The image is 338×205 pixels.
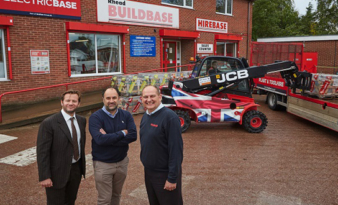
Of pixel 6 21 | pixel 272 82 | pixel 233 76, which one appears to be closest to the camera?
pixel 233 76

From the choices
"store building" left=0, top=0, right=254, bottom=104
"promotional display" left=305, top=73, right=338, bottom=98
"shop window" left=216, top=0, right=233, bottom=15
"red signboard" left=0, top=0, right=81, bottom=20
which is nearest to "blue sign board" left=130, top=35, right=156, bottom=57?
"store building" left=0, top=0, right=254, bottom=104

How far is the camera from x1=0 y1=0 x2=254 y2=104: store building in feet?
33.5

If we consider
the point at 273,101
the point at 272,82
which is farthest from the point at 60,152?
the point at 273,101

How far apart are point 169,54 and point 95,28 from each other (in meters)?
5.68

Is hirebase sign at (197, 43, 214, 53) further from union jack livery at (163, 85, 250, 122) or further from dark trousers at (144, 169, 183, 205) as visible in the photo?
dark trousers at (144, 169, 183, 205)

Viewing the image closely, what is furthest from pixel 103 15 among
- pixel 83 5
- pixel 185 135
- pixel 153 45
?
pixel 185 135

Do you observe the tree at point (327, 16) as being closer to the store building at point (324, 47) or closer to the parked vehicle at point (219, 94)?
the store building at point (324, 47)

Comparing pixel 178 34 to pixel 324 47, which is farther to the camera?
pixel 324 47

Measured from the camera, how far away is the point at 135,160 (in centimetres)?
602

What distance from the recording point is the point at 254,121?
8.27 m

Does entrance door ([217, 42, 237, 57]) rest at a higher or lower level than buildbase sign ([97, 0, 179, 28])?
lower

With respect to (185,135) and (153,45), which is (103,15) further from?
(185,135)

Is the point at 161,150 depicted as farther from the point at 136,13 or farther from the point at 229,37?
the point at 229,37

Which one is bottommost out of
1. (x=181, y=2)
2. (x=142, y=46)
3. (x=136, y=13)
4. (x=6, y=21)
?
(x=142, y=46)
